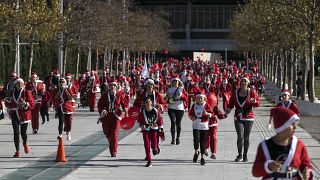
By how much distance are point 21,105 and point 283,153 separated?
33.9 ft

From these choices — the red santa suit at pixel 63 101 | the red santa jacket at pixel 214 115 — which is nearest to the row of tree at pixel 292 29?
the red santa suit at pixel 63 101

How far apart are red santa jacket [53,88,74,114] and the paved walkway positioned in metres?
0.82

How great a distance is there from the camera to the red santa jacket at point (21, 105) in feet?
54.8

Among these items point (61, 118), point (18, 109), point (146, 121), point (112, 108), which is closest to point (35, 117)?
point (61, 118)

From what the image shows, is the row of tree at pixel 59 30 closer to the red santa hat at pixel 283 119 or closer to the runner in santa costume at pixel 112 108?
the runner in santa costume at pixel 112 108

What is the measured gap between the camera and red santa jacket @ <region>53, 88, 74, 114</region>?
65.3 feet

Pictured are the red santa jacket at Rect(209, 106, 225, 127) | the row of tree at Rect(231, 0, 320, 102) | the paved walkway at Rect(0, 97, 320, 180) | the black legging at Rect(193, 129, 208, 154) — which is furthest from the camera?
the row of tree at Rect(231, 0, 320, 102)

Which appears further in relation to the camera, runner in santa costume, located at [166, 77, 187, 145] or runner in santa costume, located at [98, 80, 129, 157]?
A: runner in santa costume, located at [166, 77, 187, 145]

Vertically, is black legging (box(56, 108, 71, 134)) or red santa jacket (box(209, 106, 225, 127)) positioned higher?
red santa jacket (box(209, 106, 225, 127))

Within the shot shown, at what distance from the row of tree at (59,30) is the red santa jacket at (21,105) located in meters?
12.0

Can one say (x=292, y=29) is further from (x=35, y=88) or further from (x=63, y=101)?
(x=63, y=101)

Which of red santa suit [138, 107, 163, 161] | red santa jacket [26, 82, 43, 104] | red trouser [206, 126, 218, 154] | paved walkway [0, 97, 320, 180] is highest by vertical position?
red santa jacket [26, 82, 43, 104]

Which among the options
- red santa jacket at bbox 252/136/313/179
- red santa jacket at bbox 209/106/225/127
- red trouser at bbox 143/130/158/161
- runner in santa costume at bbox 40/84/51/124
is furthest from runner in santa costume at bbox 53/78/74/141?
red santa jacket at bbox 252/136/313/179

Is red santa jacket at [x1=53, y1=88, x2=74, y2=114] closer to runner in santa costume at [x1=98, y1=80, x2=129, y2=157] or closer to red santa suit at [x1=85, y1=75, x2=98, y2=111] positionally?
runner in santa costume at [x1=98, y1=80, x2=129, y2=157]
